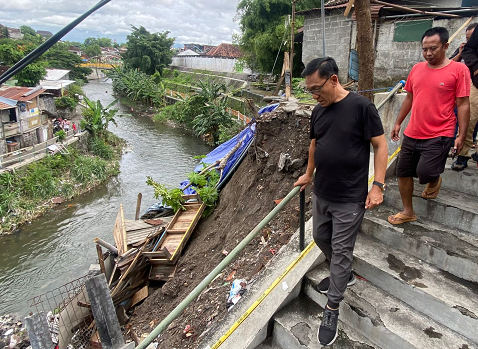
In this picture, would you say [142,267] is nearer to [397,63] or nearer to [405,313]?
[405,313]

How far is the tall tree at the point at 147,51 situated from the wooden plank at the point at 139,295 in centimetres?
3820

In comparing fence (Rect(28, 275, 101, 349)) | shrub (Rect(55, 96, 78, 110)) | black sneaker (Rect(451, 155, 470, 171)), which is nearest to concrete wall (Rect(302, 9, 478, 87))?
black sneaker (Rect(451, 155, 470, 171))

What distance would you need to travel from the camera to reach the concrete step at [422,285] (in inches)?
86.4

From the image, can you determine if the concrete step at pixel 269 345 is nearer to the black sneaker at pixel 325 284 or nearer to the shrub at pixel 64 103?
the black sneaker at pixel 325 284

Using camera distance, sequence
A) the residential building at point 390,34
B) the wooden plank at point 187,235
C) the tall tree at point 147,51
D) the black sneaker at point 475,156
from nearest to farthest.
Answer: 1. the black sneaker at point 475,156
2. the wooden plank at point 187,235
3. the residential building at point 390,34
4. the tall tree at point 147,51

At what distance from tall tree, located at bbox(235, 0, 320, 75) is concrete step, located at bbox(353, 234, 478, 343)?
1683 centimetres

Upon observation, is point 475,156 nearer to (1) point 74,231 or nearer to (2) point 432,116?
(2) point 432,116

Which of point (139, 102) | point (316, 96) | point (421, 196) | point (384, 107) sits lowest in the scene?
point (139, 102)

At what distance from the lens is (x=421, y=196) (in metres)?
3.10

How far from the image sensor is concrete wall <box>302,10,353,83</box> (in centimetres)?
1293

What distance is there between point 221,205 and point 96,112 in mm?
15671

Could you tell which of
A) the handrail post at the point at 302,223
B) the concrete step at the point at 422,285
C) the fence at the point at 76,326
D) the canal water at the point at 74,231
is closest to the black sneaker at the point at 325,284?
the concrete step at the point at 422,285

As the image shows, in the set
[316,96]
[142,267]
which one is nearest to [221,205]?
[142,267]

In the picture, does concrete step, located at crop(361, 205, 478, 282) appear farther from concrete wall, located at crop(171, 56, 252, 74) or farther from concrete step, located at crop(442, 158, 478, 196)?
concrete wall, located at crop(171, 56, 252, 74)
